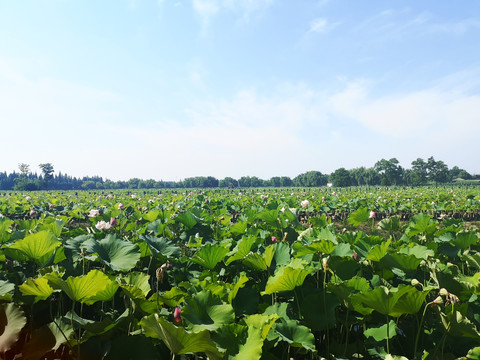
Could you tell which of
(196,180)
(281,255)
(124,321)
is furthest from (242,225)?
(196,180)

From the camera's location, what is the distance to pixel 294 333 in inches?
51.1

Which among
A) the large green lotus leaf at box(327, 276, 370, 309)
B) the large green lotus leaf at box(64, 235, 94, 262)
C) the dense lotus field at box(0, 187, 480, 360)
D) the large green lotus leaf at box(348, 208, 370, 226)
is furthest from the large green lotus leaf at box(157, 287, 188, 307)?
the large green lotus leaf at box(348, 208, 370, 226)

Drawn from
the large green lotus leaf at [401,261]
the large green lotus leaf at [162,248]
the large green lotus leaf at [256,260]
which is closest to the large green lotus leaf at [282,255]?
the large green lotus leaf at [256,260]

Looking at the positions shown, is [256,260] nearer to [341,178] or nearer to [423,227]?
[423,227]

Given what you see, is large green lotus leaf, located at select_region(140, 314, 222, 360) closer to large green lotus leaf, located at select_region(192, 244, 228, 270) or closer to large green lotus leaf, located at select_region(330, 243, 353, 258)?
large green lotus leaf, located at select_region(192, 244, 228, 270)

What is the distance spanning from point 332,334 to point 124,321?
1.28m

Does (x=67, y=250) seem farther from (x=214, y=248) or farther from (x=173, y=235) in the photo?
(x=173, y=235)

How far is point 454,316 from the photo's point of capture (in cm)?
125

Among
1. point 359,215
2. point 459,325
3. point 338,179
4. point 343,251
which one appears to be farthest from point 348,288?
point 338,179

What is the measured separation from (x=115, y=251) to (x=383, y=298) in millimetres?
1565

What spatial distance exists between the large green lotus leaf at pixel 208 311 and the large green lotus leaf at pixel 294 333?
9.0 inches

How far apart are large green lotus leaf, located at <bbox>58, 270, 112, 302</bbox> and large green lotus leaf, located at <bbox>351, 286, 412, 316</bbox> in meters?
1.06

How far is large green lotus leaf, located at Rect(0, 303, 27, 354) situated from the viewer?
1.08m

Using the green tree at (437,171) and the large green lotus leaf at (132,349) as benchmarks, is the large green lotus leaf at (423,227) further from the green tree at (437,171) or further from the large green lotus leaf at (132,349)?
the green tree at (437,171)
